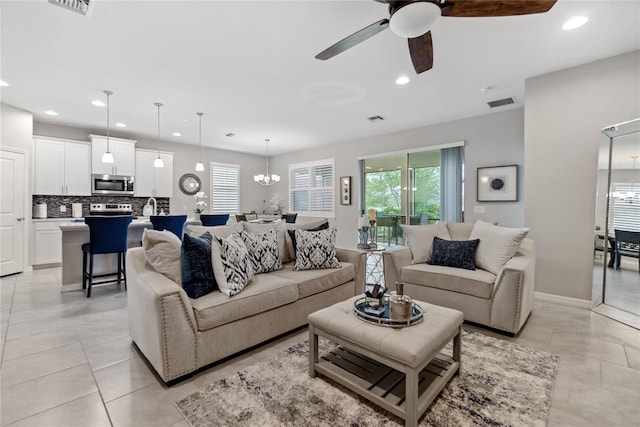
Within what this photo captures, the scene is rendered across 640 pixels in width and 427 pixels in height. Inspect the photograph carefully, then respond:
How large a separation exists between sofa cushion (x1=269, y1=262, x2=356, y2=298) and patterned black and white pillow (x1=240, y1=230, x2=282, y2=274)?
93 mm

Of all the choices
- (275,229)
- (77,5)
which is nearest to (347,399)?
(275,229)

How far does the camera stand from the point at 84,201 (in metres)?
5.76

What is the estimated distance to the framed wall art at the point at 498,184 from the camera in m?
4.47

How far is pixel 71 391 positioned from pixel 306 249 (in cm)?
199

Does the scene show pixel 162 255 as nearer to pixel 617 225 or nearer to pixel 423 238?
pixel 423 238

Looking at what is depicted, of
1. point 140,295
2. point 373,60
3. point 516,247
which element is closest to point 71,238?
point 140,295

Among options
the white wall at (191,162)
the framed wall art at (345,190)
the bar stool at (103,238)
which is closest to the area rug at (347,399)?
the bar stool at (103,238)

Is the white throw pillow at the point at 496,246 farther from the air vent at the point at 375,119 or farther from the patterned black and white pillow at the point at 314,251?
the air vent at the point at 375,119

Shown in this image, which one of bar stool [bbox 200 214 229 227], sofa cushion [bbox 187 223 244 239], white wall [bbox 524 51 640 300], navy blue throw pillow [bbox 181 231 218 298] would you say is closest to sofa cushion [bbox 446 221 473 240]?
white wall [bbox 524 51 640 300]

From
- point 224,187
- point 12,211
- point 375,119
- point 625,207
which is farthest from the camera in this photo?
point 224,187

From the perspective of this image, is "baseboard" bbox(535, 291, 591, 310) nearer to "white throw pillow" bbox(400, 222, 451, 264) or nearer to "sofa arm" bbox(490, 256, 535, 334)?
"sofa arm" bbox(490, 256, 535, 334)

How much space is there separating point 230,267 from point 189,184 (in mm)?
5580

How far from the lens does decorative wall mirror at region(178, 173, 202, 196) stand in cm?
698

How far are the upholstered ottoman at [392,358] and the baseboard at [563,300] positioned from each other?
228 cm
